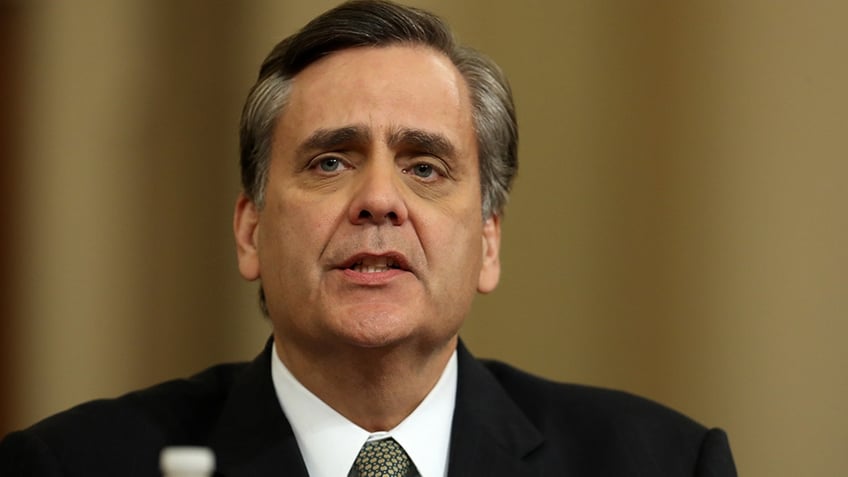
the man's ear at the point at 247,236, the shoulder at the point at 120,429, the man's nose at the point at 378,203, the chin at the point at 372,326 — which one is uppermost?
the man's nose at the point at 378,203

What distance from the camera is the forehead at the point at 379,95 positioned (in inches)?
86.2

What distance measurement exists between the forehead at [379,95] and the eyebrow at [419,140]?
1 centimetres

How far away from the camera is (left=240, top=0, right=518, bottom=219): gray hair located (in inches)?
89.9

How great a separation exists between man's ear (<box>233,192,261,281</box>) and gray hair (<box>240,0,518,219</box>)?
0.03 m

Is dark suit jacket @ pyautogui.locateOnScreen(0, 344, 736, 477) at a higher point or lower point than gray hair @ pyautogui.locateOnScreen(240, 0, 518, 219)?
lower

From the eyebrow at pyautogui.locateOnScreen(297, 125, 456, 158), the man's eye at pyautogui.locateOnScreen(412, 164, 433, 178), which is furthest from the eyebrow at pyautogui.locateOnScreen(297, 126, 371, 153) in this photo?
the man's eye at pyautogui.locateOnScreen(412, 164, 433, 178)

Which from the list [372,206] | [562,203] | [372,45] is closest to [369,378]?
[372,206]

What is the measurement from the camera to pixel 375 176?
213 centimetres

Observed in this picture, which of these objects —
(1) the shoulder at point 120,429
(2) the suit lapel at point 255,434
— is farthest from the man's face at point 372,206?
(1) the shoulder at point 120,429

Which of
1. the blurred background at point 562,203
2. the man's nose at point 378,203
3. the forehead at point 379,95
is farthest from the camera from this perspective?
the blurred background at point 562,203

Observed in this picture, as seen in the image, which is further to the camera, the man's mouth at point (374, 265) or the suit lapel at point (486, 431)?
the suit lapel at point (486, 431)

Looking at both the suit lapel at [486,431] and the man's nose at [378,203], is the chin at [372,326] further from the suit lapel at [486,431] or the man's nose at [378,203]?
the suit lapel at [486,431]

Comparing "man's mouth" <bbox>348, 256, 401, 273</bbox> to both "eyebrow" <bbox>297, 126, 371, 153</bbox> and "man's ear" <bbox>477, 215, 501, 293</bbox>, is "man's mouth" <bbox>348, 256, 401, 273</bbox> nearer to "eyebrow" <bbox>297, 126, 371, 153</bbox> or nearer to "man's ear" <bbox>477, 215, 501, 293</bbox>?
"eyebrow" <bbox>297, 126, 371, 153</bbox>

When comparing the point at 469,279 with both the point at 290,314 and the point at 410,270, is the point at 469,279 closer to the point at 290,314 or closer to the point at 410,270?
the point at 410,270
